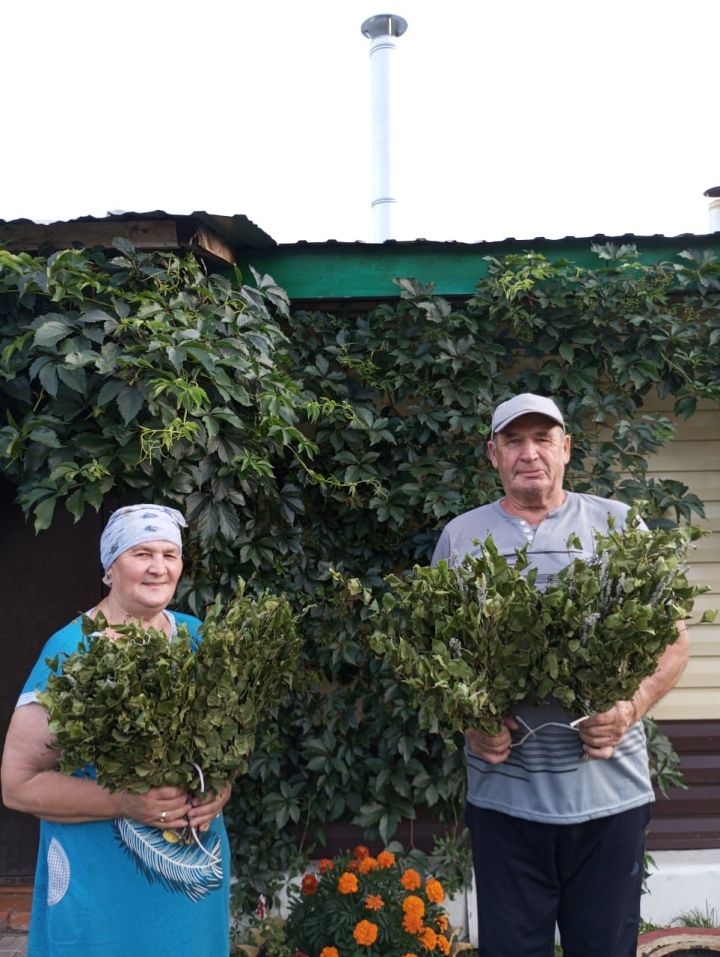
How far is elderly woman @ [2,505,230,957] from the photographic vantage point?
1.95 meters

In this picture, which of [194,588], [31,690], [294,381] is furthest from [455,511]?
[31,690]

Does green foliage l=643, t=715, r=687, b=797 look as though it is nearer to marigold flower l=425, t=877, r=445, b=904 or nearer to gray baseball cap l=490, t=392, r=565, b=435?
marigold flower l=425, t=877, r=445, b=904

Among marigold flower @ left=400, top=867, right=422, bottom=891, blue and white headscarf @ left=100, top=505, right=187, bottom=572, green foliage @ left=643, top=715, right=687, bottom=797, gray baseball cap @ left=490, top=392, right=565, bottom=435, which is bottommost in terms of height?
marigold flower @ left=400, top=867, right=422, bottom=891

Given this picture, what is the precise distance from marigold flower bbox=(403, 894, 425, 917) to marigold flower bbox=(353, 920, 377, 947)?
0.16 metres

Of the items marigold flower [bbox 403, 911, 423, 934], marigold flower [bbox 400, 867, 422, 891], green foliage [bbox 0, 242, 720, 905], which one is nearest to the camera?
marigold flower [bbox 403, 911, 423, 934]

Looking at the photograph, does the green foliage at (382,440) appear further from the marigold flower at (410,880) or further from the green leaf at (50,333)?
the marigold flower at (410,880)

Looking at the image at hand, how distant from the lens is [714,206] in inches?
251

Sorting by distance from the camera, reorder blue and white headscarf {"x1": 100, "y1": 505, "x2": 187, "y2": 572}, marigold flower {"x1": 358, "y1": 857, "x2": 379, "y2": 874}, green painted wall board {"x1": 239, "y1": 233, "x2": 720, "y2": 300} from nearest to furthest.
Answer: blue and white headscarf {"x1": 100, "y1": 505, "x2": 187, "y2": 572} < marigold flower {"x1": 358, "y1": 857, "x2": 379, "y2": 874} < green painted wall board {"x1": 239, "y1": 233, "x2": 720, "y2": 300}

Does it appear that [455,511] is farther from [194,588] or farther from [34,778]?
[34,778]

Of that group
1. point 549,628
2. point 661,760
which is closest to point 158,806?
point 549,628

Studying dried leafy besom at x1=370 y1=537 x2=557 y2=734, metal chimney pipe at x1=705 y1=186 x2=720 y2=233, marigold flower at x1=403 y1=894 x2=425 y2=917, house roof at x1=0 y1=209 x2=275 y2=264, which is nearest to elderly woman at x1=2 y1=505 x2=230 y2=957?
dried leafy besom at x1=370 y1=537 x2=557 y2=734

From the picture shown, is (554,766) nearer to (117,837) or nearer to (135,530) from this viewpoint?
(117,837)

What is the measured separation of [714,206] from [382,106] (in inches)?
143

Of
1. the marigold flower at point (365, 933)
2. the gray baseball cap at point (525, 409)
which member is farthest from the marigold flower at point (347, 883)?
the gray baseball cap at point (525, 409)
